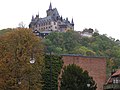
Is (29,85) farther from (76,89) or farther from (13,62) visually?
(76,89)

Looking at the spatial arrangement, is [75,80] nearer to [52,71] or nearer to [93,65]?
[52,71]

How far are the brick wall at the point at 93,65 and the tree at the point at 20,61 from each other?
10.3m

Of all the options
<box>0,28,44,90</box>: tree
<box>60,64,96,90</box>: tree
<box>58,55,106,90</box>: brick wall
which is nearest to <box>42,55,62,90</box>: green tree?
<box>58,55,106,90</box>: brick wall

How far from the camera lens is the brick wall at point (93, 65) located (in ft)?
217

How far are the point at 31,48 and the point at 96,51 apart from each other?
378 ft

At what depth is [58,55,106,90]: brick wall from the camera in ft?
217

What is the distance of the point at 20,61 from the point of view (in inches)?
2050

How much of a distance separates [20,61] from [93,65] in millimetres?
19791

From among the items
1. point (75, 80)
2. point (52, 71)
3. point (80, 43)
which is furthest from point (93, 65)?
point (80, 43)

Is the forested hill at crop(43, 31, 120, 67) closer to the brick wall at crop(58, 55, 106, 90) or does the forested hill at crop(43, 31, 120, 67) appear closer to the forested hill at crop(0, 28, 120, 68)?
the forested hill at crop(0, 28, 120, 68)

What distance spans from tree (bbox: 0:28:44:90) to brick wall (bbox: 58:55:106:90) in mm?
Answer: 10299

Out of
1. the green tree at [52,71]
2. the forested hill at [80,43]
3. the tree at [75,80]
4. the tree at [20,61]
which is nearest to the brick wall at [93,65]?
the green tree at [52,71]

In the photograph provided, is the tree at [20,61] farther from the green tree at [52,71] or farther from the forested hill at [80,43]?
the forested hill at [80,43]

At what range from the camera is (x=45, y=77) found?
206 feet
